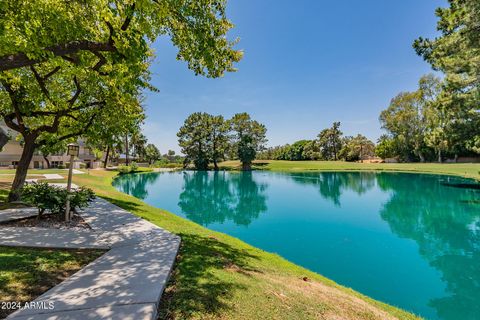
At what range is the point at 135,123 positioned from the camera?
11.4 m

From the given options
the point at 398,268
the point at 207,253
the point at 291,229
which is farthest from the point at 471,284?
the point at 207,253

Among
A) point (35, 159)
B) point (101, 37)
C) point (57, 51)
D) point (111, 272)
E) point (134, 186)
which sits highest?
point (101, 37)

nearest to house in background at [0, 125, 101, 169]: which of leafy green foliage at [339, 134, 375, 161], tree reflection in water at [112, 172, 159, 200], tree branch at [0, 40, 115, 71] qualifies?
tree reflection in water at [112, 172, 159, 200]

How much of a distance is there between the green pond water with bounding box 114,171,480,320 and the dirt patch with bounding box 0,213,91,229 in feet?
20.4

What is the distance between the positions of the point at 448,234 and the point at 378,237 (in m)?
3.62

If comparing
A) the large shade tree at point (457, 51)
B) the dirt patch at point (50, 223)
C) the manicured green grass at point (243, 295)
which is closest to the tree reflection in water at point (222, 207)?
the dirt patch at point (50, 223)

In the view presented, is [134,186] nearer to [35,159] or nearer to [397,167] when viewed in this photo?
[35,159]

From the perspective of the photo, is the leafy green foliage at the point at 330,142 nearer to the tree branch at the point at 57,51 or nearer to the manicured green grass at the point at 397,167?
the manicured green grass at the point at 397,167

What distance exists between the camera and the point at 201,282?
388 cm

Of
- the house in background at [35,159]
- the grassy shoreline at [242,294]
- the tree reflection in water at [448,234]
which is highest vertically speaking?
Result: the house in background at [35,159]

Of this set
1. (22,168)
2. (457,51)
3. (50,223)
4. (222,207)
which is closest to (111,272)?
(50,223)

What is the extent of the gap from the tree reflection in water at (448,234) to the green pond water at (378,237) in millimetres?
21

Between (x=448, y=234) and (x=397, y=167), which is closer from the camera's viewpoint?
(x=448, y=234)

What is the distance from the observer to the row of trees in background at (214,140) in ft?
169
